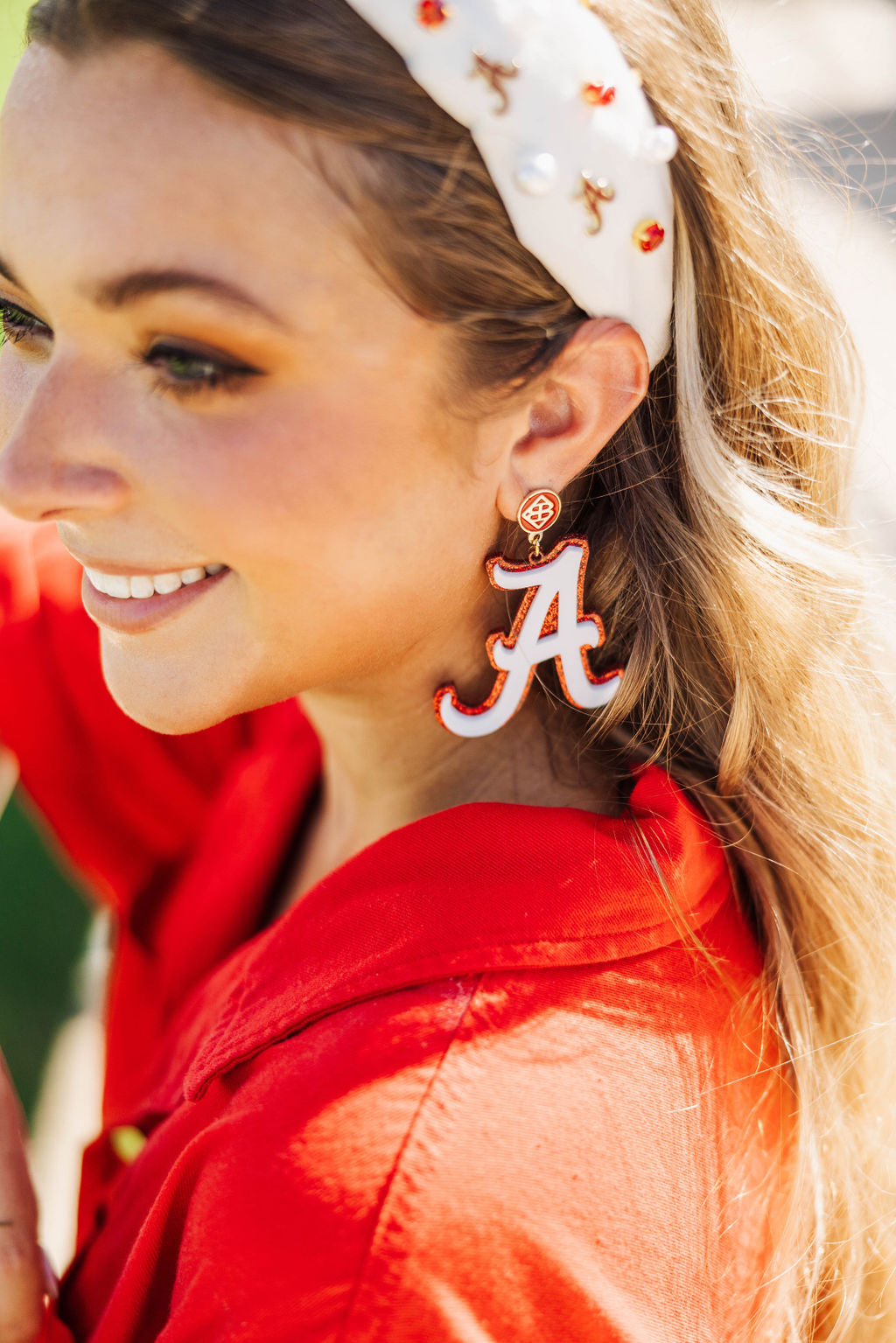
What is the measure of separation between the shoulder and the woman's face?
1.26 ft

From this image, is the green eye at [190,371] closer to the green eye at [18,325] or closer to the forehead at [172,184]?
the forehead at [172,184]

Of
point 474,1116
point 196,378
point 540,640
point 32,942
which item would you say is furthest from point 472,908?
point 32,942

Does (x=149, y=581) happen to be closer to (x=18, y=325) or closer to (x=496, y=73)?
(x=18, y=325)

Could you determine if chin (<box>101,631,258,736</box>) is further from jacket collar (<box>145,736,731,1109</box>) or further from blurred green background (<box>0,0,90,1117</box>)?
blurred green background (<box>0,0,90,1117</box>)

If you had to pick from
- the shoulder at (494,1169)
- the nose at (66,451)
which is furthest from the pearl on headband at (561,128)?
the shoulder at (494,1169)

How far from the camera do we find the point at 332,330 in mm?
1021

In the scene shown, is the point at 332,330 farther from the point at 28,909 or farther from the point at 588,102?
the point at 28,909

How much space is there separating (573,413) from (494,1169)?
70cm

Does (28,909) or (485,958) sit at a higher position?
(485,958)

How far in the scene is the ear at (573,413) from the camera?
115 cm

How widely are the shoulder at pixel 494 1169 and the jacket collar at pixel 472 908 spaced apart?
25mm

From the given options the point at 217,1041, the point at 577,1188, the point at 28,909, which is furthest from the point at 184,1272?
the point at 28,909

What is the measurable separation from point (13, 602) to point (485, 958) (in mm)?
979

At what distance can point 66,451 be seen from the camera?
1064mm
